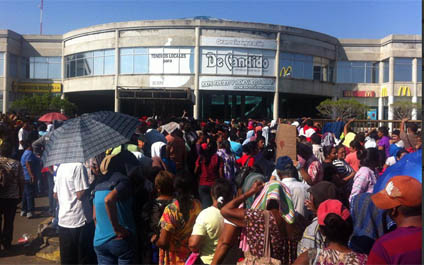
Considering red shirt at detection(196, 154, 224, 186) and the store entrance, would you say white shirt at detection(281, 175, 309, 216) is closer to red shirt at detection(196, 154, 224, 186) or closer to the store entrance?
red shirt at detection(196, 154, 224, 186)

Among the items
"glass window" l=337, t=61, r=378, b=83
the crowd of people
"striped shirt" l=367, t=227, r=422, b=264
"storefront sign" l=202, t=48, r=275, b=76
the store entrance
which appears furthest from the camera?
"glass window" l=337, t=61, r=378, b=83

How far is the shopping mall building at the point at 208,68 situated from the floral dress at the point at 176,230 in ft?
81.9

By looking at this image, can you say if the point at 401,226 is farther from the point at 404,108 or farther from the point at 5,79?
the point at 5,79

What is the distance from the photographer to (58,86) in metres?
41.2

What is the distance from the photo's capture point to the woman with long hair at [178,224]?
355 cm

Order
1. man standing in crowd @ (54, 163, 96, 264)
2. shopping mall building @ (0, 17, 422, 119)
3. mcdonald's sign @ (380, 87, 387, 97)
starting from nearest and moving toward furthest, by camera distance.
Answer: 1. man standing in crowd @ (54, 163, 96, 264)
2. shopping mall building @ (0, 17, 422, 119)
3. mcdonald's sign @ (380, 87, 387, 97)

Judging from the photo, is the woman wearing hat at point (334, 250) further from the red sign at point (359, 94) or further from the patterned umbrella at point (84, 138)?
the red sign at point (359, 94)

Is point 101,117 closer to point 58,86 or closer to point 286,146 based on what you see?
point 286,146

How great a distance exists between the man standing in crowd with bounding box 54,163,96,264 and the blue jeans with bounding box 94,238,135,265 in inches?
20.1

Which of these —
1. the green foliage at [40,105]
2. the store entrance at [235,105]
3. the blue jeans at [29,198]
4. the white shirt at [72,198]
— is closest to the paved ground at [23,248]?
the blue jeans at [29,198]

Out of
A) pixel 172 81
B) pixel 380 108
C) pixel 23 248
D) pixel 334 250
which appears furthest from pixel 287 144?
pixel 380 108

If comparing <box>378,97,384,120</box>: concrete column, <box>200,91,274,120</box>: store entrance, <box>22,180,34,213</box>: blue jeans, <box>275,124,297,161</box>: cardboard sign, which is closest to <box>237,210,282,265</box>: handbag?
<box>275,124,297,161</box>: cardboard sign

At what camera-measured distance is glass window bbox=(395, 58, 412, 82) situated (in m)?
41.2

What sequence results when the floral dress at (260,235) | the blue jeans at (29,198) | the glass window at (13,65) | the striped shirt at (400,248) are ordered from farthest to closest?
the glass window at (13,65)
the blue jeans at (29,198)
the floral dress at (260,235)
the striped shirt at (400,248)
